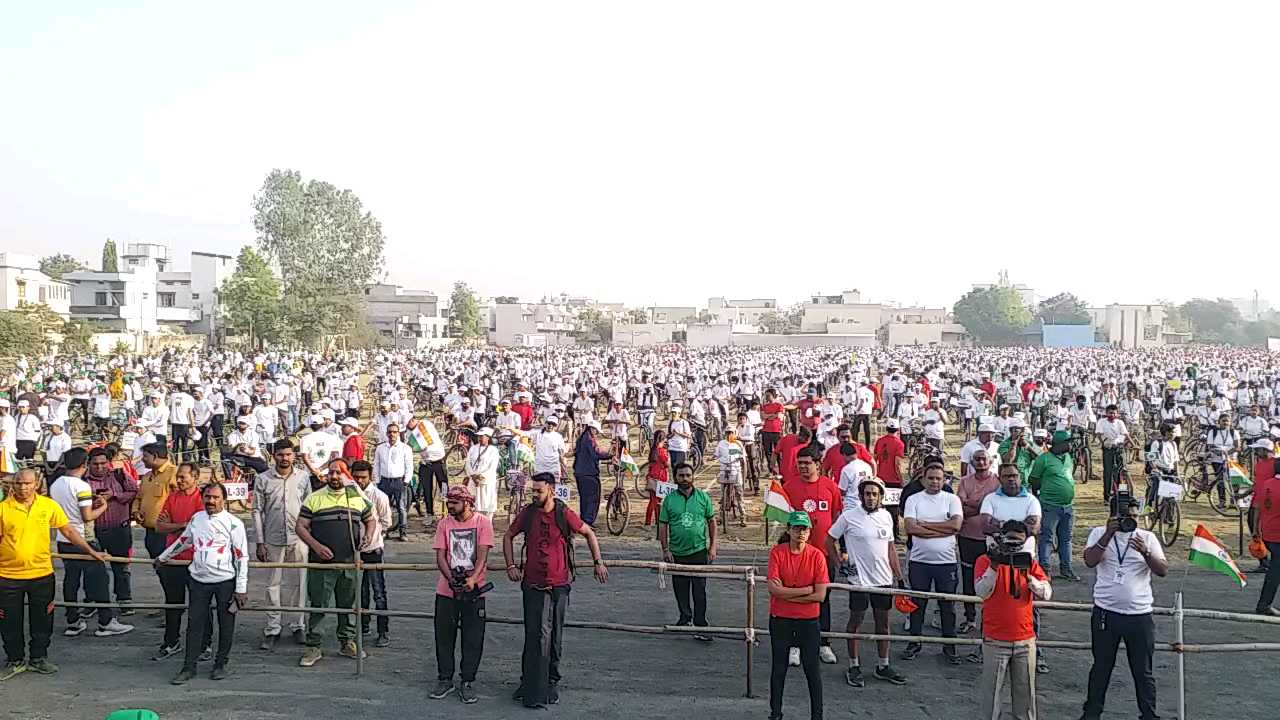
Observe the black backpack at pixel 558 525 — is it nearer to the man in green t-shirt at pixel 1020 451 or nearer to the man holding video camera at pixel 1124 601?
the man holding video camera at pixel 1124 601

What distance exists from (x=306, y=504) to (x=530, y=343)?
329 ft

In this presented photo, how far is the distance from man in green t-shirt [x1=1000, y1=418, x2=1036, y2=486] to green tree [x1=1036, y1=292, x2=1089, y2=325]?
12936cm

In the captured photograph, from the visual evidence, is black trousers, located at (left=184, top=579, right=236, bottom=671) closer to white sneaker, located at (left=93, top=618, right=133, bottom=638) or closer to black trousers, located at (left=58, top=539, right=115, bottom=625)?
white sneaker, located at (left=93, top=618, right=133, bottom=638)

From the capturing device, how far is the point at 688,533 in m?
8.57

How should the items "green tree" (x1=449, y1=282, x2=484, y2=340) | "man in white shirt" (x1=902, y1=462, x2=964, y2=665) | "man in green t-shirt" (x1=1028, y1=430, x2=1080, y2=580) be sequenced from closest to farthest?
"man in white shirt" (x1=902, y1=462, x2=964, y2=665), "man in green t-shirt" (x1=1028, y1=430, x2=1080, y2=580), "green tree" (x1=449, y1=282, x2=484, y2=340)

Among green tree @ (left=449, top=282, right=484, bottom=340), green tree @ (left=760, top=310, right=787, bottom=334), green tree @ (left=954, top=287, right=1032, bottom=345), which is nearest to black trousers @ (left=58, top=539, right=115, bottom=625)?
green tree @ (left=449, top=282, right=484, bottom=340)

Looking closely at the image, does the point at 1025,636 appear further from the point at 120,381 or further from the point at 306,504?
the point at 120,381

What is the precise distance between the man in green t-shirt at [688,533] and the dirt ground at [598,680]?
40 centimetres

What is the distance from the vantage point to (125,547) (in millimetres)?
8953

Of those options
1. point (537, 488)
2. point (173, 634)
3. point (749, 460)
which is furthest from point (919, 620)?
point (749, 460)

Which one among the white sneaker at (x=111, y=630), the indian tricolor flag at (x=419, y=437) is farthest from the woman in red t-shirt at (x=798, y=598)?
the indian tricolor flag at (x=419, y=437)

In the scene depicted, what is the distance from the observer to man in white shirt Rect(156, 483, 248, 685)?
7.40 metres

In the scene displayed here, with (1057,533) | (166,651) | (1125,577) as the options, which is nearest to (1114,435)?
(1057,533)

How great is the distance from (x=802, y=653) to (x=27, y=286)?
72.7 metres
